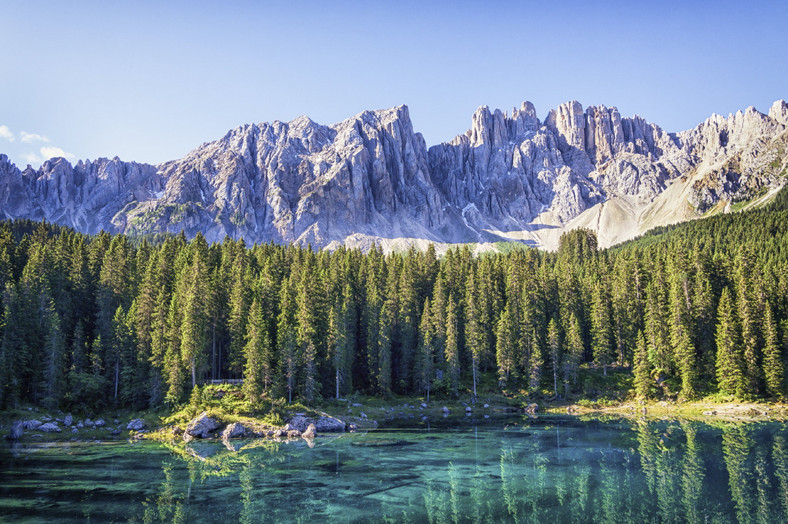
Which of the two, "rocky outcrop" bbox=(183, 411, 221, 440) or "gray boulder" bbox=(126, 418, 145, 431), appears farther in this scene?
"gray boulder" bbox=(126, 418, 145, 431)

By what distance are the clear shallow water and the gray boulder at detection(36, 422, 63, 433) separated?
596cm

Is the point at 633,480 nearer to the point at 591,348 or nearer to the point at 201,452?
the point at 201,452

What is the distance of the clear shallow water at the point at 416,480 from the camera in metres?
28.5

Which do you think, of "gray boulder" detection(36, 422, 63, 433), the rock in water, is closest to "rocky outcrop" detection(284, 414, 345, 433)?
the rock in water

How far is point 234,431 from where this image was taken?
56.7 meters

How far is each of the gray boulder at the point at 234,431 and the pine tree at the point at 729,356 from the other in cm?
6797

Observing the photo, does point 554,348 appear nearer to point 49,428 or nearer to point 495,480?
point 495,480

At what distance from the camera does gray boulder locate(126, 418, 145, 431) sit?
58.1 m

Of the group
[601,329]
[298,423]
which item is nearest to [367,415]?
[298,423]

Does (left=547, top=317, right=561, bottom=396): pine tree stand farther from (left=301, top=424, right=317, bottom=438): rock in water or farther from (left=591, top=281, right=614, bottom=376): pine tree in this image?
(left=301, top=424, right=317, bottom=438): rock in water

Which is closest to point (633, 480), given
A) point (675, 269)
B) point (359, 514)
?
point (359, 514)

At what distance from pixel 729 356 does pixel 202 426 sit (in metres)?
73.0

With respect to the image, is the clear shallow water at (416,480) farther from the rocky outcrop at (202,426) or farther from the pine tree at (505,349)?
the pine tree at (505,349)

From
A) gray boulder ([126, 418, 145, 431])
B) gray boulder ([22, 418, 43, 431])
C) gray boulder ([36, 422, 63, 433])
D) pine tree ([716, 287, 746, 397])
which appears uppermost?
pine tree ([716, 287, 746, 397])
